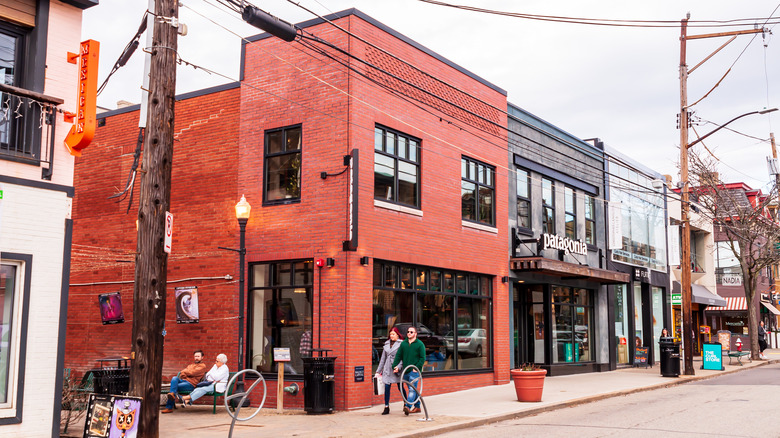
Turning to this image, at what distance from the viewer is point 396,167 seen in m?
16.3

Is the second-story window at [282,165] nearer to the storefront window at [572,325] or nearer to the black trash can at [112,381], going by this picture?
the black trash can at [112,381]

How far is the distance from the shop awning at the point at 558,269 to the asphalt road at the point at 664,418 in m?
3.93

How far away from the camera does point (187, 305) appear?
1611 centimetres

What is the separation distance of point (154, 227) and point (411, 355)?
20.2 ft

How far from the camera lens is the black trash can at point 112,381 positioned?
38.0ft

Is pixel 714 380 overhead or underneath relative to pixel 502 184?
underneath

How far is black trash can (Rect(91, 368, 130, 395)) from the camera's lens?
1159cm

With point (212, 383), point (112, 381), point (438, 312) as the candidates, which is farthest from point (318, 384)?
point (438, 312)

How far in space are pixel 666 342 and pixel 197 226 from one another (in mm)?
14962

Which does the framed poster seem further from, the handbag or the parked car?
the parked car

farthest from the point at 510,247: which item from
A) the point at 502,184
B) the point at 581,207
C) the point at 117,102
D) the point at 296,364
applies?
the point at 117,102

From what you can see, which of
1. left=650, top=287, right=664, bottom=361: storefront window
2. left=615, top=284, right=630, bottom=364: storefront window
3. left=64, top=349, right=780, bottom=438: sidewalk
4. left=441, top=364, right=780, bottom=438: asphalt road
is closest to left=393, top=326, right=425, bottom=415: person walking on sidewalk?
left=64, top=349, right=780, bottom=438: sidewalk

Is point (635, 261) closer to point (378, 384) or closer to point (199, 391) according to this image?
point (378, 384)

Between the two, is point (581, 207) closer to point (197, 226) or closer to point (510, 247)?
→ point (510, 247)
